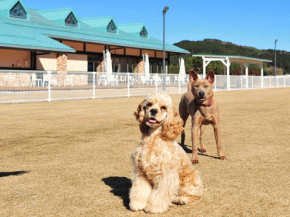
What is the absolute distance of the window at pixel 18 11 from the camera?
104 feet

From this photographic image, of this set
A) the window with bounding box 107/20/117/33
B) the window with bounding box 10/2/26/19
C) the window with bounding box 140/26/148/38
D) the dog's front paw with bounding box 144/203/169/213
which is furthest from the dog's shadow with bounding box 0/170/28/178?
the window with bounding box 140/26/148/38

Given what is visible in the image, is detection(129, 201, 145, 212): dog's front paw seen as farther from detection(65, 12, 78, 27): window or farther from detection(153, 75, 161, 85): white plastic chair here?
detection(65, 12, 78, 27): window

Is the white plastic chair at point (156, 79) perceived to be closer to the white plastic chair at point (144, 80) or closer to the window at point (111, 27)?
the white plastic chair at point (144, 80)

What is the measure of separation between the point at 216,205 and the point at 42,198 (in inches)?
69.8

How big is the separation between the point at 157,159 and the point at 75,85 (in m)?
19.2

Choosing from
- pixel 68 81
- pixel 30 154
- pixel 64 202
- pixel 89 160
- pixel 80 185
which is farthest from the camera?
pixel 68 81

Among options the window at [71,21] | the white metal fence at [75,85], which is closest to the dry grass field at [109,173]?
the white metal fence at [75,85]

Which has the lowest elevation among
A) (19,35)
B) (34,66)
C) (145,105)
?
(145,105)

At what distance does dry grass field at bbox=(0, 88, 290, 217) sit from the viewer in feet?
11.6

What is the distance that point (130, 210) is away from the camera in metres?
3.45

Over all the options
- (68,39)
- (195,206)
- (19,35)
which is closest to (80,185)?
(195,206)

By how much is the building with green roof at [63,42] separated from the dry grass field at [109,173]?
63.5 ft

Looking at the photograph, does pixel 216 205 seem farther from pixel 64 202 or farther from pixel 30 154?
pixel 30 154

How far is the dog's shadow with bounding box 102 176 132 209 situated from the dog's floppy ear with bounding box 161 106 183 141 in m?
0.79
